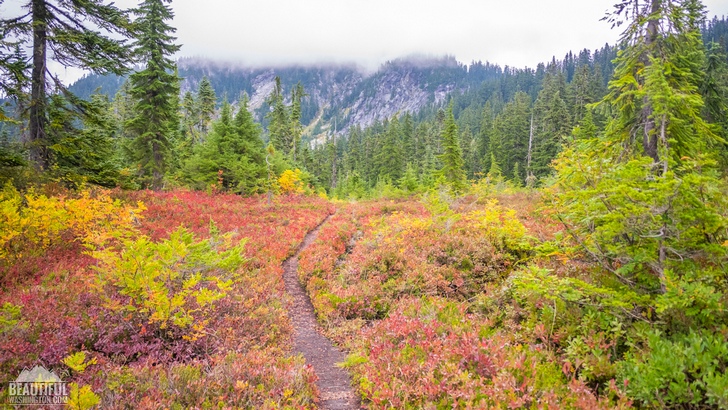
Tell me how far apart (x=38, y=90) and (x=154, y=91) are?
10957mm

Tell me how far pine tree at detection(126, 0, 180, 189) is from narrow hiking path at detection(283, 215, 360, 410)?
17757 millimetres

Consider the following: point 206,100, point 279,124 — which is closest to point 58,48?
point 206,100

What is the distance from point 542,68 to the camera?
16300cm

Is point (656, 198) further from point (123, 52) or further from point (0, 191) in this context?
point (123, 52)

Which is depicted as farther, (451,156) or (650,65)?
(451,156)

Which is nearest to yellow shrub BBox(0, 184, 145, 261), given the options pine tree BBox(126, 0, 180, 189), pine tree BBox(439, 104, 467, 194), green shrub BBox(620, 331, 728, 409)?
green shrub BBox(620, 331, 728, 409)

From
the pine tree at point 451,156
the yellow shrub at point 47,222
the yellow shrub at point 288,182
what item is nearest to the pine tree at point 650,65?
the yellow shrub at point 47,222

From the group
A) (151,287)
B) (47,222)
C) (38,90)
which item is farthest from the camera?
(38,90)

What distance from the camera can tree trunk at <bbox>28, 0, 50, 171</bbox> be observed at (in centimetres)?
1320

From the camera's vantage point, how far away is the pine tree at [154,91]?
2308 centimetres

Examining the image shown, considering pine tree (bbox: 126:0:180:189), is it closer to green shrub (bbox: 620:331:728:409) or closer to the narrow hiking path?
the narrow hiking path

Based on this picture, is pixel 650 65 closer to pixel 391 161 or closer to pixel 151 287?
pixel 151 287

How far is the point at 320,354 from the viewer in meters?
7.93

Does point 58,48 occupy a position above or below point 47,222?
above
